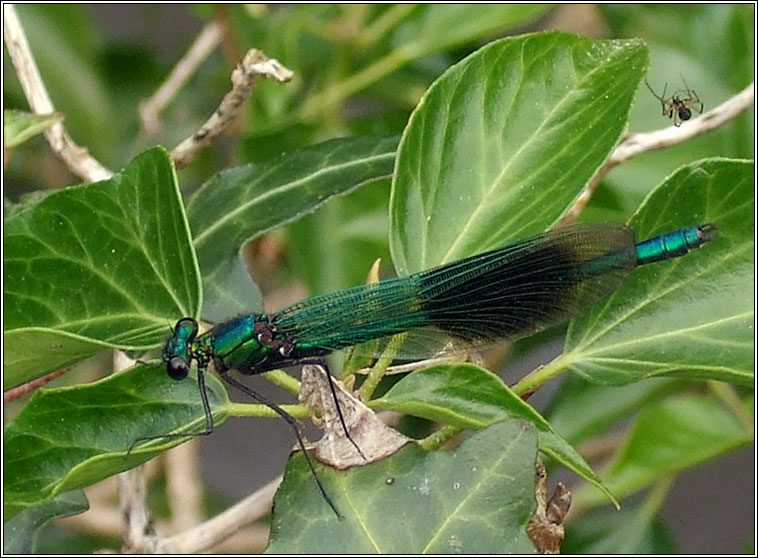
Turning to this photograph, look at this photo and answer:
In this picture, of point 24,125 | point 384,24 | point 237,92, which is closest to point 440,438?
point 237,92

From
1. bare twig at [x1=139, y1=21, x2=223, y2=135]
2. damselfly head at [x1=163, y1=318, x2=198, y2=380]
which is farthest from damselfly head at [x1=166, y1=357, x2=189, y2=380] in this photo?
bare twig at [x1=139, y1=21, x2=223, y2=135]

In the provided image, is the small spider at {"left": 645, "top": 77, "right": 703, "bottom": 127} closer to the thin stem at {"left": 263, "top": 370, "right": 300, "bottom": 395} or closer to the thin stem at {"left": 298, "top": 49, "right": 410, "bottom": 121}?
the thin stem at {"left": 298, "top": 49, "right": 410, "bottom": 121}

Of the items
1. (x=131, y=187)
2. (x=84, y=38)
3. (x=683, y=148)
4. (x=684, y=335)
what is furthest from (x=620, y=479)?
(x=84, y=38)

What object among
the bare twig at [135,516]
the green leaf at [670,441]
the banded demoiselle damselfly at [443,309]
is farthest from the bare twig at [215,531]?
the green leaf at [670,441]

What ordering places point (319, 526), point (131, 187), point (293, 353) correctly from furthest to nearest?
1. point (293, 353)
2. point (131, 187)
3. point (319, 526)

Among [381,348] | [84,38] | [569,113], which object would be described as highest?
[84,38]

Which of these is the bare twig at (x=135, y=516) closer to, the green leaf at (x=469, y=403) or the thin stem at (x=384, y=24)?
the green leaf at (x=469, y=403)

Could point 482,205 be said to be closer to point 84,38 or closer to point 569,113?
point 569,113
